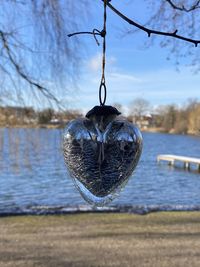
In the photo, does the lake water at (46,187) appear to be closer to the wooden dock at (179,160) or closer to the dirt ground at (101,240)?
the dirt ground at (101,240)

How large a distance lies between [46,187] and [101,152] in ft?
26.8

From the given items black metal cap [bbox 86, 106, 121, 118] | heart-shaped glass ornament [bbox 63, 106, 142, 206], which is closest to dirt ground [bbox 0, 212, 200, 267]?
heart-shaped glass ornament [bbox 63, 106, 142, 206]

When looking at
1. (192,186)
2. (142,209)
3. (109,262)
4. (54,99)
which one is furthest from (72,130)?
(192,186)

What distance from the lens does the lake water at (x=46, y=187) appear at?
4.05 metres

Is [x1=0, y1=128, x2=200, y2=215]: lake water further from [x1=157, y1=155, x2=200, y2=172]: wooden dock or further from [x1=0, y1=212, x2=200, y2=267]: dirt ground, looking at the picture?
[x1=157, y1=155, x2=200, y2=172]: wooden dock

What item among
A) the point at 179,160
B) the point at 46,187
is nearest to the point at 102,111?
the point at 46,187

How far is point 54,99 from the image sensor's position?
396 cm

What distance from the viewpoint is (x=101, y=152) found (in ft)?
3.58

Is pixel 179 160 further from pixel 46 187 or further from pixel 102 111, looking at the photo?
pixel 102 111

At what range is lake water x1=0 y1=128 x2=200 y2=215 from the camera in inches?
159

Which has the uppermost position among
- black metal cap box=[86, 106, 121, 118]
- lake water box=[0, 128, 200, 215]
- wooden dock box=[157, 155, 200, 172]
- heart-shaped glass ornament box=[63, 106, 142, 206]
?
black metal cap box=[86, 106, 121, 118]

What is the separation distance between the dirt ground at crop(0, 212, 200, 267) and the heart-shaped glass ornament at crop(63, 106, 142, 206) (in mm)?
2230

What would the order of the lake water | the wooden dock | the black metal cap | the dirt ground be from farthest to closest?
the wooden dock, the lake water, the dirt ground, the black metal cap

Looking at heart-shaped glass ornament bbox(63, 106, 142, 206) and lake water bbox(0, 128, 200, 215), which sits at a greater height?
heart-shaped glass ornament bbox(63, 106, 142, 206)
